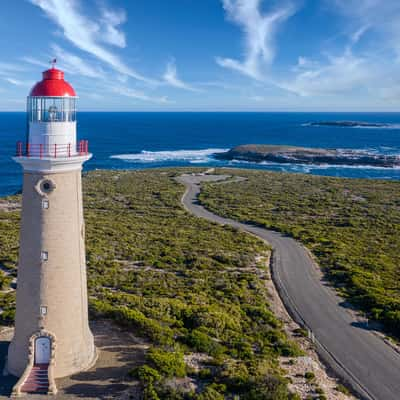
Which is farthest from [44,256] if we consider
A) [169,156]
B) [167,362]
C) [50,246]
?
[169,156]

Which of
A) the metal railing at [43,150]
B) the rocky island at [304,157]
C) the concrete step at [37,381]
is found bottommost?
the concrete step at [37,381]

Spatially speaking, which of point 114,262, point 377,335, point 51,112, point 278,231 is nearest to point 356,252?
point 278,231

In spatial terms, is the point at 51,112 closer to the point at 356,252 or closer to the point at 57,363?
the point at 57,363

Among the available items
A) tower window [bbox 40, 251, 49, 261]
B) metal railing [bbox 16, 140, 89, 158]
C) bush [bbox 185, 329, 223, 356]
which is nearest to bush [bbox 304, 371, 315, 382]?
bush [bbox 185, 329, 223, 356]

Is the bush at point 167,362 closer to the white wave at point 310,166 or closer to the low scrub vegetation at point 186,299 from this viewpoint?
the low scrub vegetation at point 186,299

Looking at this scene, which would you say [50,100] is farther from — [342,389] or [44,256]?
[342,389]

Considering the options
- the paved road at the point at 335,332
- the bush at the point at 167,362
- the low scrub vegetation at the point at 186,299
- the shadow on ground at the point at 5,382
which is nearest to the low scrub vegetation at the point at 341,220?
the paved road at the point at 335,332
